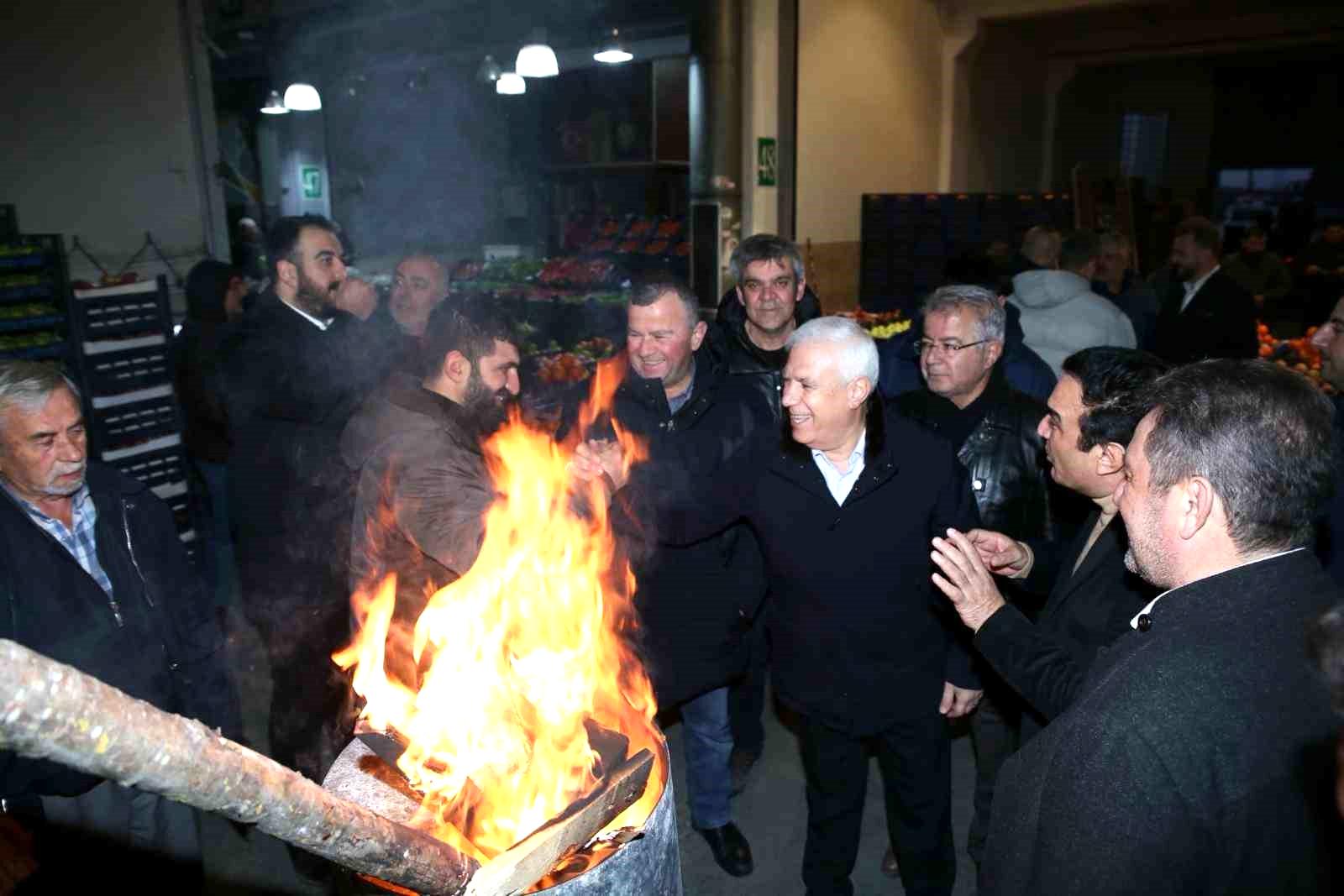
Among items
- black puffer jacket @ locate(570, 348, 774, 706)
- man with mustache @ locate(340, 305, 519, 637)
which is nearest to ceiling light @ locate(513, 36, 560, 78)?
black puffer jacket @ locate(570, 348, 774, 706)

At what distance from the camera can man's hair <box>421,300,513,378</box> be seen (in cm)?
319

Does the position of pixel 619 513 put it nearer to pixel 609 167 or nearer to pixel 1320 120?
pixel 609 167

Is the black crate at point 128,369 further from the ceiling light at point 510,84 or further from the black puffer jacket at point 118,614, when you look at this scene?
the ceiling light at point 510,84

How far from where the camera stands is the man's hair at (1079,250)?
21.9ft

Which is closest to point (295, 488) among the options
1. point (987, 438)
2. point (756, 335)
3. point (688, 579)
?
point (688, 579)

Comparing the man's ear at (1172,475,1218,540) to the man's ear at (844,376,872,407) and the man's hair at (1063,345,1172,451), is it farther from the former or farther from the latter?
the man's ear at (844,376,872,407)

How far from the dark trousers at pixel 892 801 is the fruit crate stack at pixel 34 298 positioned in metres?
5.65

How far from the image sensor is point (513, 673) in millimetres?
2730

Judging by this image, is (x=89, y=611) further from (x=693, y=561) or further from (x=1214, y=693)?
(x=1214, y=693)

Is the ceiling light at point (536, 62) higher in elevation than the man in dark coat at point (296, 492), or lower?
higher

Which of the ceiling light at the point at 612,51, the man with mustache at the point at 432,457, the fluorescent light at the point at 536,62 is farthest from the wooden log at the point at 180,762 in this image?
the ceiling light at the point at 612,51

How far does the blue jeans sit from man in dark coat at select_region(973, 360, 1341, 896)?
7.09 feet

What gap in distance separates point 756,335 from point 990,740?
231cm

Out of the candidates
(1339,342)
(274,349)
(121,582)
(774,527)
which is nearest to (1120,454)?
(774,527)
